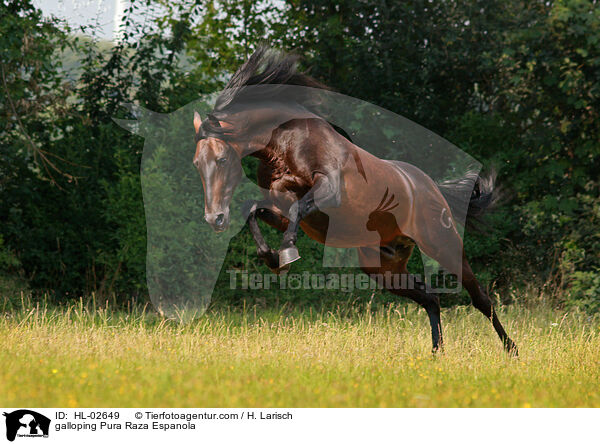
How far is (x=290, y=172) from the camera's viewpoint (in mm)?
5203

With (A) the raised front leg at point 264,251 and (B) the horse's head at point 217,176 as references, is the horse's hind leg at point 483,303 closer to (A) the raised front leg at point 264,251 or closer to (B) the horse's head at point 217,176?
(A) the raised front leg at point 264,251

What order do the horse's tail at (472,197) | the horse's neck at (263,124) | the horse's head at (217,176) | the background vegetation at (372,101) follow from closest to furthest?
the horse's head at (217,176)
the horse's neck at (263,124)
the horse's tail at (472,197)
the background vegetation at (372,101)

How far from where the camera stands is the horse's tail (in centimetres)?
685

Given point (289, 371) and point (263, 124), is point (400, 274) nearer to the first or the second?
point (289, 371)

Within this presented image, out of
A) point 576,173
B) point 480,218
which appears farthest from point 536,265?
point 480,218

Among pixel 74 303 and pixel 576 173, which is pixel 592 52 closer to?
pixel 576 173

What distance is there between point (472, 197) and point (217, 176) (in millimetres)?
3274

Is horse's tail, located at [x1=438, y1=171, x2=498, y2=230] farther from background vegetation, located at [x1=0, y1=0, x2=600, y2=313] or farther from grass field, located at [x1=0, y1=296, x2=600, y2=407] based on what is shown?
background vegetation, located at [x1=0, y1=0, x2=600, y2=313]

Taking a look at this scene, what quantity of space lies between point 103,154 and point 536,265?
757cm

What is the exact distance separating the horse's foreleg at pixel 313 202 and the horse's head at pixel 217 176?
484 millimetres

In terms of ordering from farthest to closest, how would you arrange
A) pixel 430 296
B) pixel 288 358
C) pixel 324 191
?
1. pixel 430 296
2. pixel 288 358
3. pixel 324 191

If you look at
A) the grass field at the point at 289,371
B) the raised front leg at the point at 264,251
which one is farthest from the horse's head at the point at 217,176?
the grass field at the point at 289,371

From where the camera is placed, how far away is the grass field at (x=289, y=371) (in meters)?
4.25

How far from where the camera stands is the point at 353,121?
10.5 m
